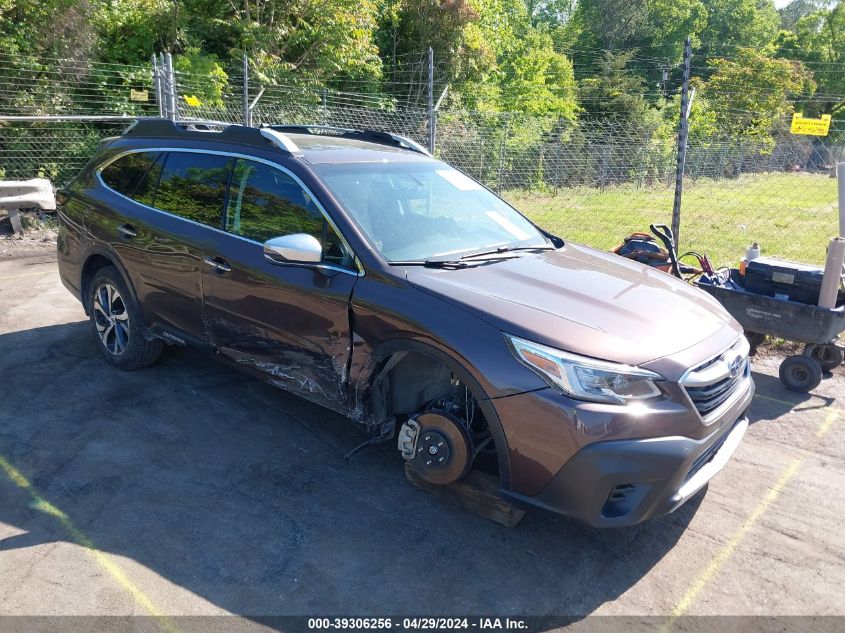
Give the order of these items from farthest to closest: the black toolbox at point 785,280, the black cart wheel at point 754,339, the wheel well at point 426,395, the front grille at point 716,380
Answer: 1. the black cart wheel at point 754,339
2. the black toolbox at point 785,280
3. the wheel well at point 426,395
4. the front grille at point 716,380

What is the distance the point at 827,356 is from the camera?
18.7ft

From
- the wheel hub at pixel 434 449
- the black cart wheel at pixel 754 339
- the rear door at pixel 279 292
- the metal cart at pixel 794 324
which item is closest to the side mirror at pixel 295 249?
the rear door at pixel 279 292

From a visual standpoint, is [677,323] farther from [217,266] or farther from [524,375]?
[217,266]

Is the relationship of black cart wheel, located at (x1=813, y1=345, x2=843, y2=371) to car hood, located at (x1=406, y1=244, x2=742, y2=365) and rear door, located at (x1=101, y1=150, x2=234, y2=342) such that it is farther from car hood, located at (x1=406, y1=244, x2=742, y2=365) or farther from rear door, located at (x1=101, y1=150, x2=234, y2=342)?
rear door, located at (x1=101, y1=150, x2=234, y2=342)

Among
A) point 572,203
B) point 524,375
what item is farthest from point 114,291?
point 572,203

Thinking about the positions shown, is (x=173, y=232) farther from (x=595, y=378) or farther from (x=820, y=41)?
(x=820, y=41)

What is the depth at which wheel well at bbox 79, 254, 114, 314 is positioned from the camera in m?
5.29

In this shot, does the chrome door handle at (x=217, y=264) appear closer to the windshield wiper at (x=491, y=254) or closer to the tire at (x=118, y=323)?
the tire at (x=118, y=323)

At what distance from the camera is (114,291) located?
5.18 m

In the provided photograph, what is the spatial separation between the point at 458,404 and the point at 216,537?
1.34 m

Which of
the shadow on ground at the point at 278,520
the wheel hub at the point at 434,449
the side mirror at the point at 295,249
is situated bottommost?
the shadow on ground at the point at 278,520

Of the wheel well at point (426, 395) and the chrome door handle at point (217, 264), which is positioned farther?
the chrome door handle at point (217, 264)

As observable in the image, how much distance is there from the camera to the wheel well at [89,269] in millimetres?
5289

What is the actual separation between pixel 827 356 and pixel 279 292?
14.8ft
